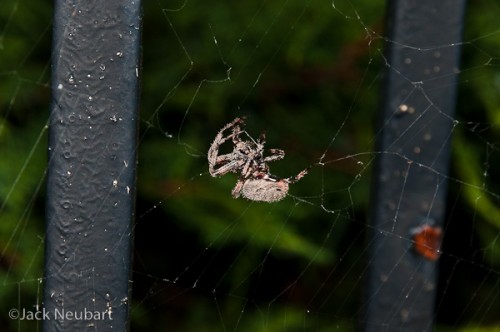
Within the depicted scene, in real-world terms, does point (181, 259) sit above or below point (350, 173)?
below

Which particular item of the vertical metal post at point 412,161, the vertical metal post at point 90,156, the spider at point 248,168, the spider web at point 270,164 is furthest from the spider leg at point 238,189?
the vertical metal post at point 90,156

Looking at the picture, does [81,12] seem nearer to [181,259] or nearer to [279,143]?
[279,143]

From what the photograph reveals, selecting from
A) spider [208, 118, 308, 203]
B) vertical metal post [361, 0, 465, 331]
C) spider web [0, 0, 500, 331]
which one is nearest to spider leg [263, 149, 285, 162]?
spider [208, 118, 308, 203]

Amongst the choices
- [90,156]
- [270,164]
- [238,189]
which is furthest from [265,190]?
[90,156]

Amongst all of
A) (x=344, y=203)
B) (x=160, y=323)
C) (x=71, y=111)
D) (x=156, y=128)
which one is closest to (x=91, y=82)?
(x=71, y=111)

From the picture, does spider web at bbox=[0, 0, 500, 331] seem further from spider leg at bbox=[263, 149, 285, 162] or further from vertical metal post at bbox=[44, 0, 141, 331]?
vertical metal post at bbox=[44, 0, 141, 331]

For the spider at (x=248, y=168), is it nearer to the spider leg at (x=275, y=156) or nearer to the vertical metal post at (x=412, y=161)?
the spider leg at (x=275, y=156)

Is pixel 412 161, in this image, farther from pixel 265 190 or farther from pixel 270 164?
pixel 270 164

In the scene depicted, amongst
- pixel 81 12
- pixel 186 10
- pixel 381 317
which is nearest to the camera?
pixel 81 12
